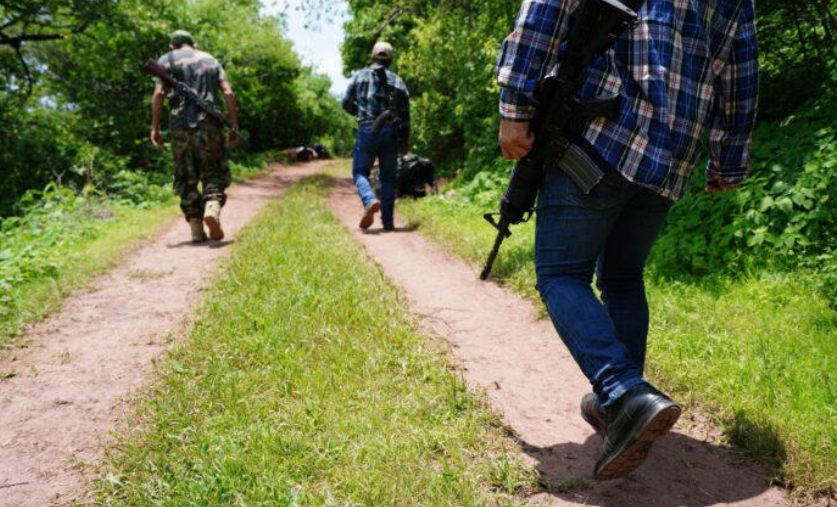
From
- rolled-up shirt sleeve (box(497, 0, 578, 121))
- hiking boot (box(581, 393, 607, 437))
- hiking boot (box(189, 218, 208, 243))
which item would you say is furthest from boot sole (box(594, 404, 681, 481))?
hiking boot (box(189, 218, 208, 243))

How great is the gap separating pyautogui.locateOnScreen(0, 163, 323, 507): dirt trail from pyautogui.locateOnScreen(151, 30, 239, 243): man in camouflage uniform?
99 cm

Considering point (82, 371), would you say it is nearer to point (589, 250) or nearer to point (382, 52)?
point (589, 250)

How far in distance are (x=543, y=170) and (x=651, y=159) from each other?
41 centimetres

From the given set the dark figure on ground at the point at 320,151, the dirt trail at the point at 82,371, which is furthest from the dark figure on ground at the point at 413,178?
the dark figure on ground at the point at 320,151

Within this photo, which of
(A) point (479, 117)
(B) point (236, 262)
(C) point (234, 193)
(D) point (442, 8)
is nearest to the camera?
(B) point (236, 262)

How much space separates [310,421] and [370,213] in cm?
489

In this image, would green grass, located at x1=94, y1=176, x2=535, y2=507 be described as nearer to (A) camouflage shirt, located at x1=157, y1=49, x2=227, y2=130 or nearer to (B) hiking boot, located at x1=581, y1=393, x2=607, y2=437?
(B) hiking boot, located at x1=581, y1=393, x2=607, y2=437

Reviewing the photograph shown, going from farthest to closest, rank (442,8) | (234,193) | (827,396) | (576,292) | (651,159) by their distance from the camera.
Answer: (234,193), (442,8), (827,396), (576,292), (651,159)

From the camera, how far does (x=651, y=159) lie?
1.86 metres

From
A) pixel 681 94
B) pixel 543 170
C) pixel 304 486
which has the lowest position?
pixel 304 486

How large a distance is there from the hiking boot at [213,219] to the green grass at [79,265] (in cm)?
82

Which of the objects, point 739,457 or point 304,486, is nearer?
point 304,486

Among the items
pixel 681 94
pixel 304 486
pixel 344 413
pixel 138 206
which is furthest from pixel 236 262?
pixel 138 206

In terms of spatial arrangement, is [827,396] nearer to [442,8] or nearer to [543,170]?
[543,170]
